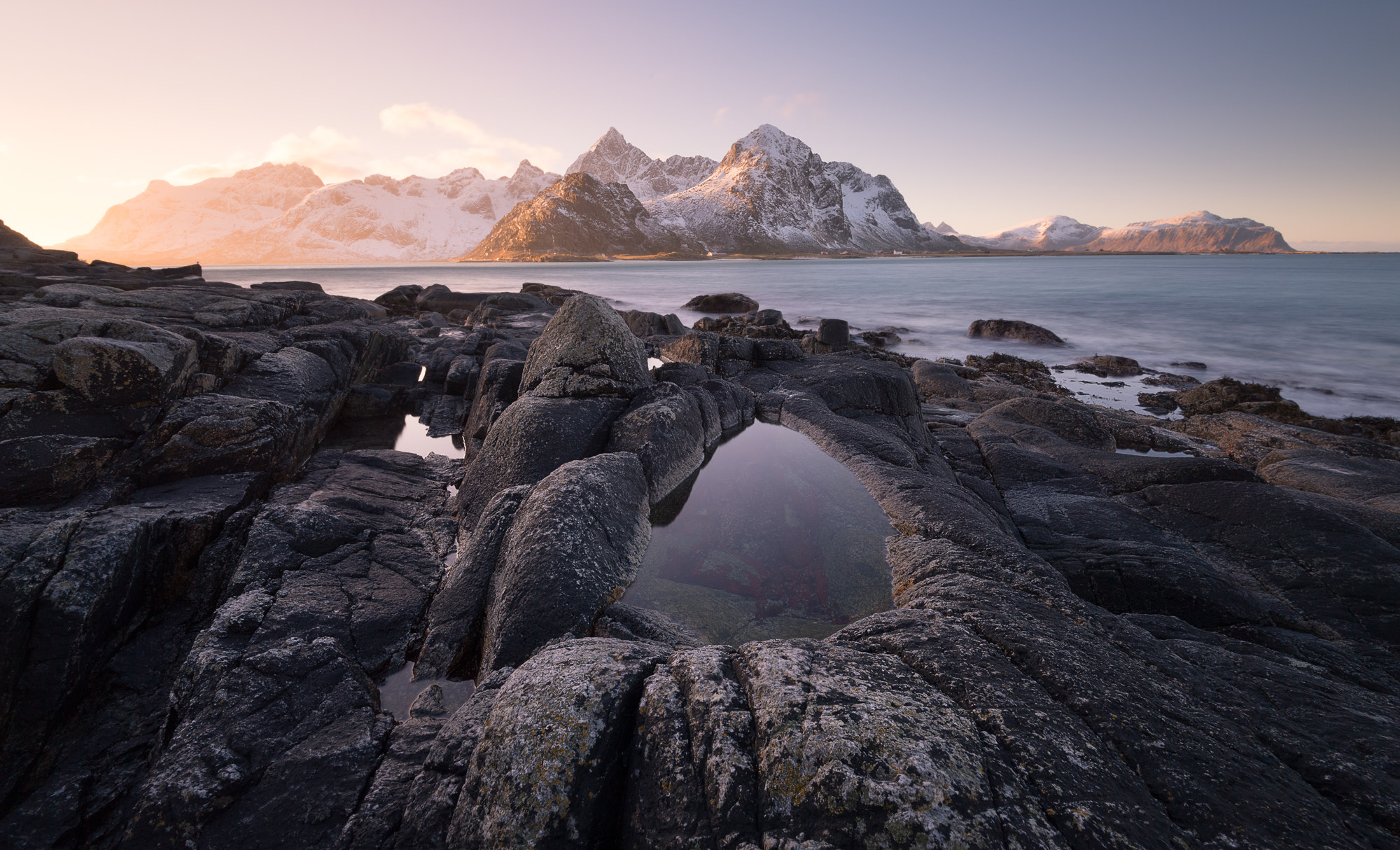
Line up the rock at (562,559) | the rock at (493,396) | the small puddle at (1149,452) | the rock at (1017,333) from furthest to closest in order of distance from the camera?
the rock at (1017,333)
the small puddle at (1149,452)
the rock at (493,396)
the rock at (562,559)

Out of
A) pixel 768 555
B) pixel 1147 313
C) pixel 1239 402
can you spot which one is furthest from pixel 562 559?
pixel 1147 313

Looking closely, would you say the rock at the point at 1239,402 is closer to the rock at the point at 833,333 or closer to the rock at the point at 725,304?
the rock at the point at 833,333

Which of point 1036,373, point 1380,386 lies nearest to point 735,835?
point 1036,373

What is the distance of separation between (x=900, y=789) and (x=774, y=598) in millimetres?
3364

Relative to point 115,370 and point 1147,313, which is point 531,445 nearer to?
point 115,370

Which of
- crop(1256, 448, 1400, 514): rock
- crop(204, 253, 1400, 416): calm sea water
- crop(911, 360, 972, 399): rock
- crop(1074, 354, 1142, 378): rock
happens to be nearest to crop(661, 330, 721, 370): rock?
crop(911, 360, 972, 399): rock

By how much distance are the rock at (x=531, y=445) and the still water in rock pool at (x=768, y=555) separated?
5.52 feet

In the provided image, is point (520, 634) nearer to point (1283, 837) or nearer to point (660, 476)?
point (660, 476)

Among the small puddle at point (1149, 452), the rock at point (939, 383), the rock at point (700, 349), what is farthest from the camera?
the rock at point (939, 383)

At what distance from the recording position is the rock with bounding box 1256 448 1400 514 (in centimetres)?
834

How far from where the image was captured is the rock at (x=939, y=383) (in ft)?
55.9

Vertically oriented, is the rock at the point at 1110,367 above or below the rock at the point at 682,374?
below

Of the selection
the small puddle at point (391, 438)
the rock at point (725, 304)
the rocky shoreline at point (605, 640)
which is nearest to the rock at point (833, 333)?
the rocky shoreline at point (605, 640)

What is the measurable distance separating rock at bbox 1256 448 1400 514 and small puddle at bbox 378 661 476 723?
42.0 ft
